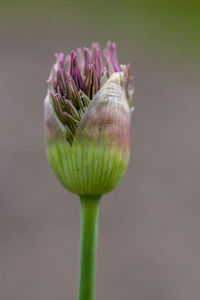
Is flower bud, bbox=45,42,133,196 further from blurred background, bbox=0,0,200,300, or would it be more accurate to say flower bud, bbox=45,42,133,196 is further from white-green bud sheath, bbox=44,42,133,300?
blurred background, bbox=0,0,200,300

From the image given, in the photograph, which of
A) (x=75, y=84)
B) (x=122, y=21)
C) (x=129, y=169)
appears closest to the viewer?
(x=75, y=84)

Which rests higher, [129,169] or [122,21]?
[122,21]

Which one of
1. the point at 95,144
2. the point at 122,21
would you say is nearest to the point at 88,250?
the point at 95,144

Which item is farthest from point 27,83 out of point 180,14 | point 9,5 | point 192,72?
point 180,14

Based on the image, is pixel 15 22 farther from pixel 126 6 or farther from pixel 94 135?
pixel 94 135

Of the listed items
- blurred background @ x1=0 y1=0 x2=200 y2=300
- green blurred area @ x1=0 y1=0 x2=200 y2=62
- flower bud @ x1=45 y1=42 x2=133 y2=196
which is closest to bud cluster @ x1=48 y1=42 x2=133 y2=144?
flower bud @ x1=45 y1=42 x2=133 y2=196

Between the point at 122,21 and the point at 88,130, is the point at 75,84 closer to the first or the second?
the point at 88,130

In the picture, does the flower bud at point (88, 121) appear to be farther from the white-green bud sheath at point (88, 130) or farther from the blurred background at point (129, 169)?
the blurred background at point (129, 169)

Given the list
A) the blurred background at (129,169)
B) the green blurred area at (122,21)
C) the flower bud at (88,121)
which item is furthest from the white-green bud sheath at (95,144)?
the green blurred area at (122,21)
